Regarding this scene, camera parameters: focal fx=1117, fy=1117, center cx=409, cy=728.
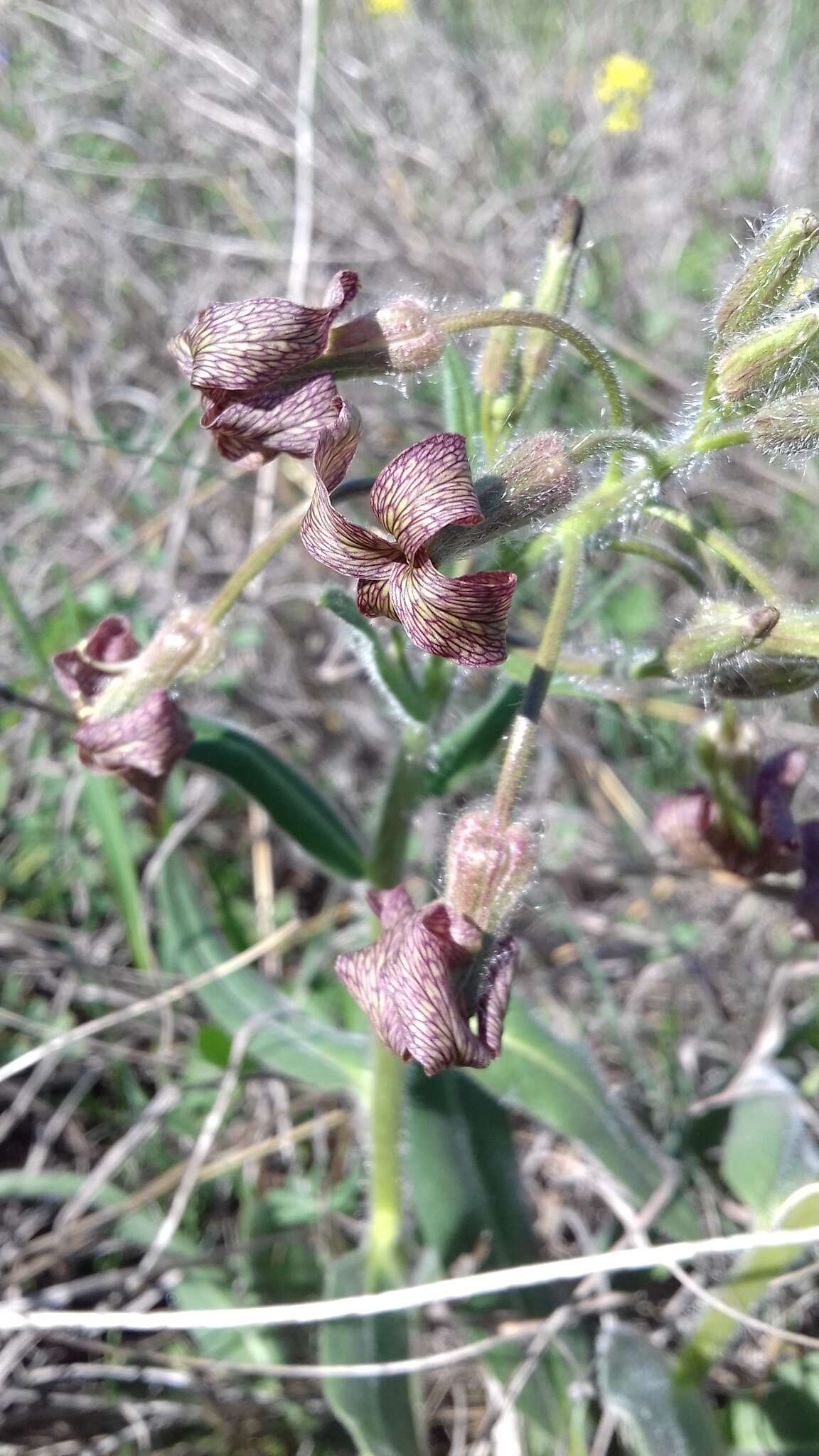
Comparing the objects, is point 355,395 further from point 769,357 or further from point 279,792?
point 769,357

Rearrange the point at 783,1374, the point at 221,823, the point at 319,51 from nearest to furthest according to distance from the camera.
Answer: the point at 783,1374 < the point at 221,823 < the point at 319,51

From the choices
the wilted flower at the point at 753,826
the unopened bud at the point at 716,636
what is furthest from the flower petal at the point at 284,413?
the wilted flower at the point at 753,826

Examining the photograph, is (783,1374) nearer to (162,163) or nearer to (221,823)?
(221,823)

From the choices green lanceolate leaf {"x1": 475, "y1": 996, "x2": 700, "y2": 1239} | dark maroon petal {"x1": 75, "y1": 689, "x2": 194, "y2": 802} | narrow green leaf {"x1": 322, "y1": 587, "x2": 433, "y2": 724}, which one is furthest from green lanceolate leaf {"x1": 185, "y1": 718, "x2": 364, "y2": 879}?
green lanceolate leaf {"x1": 475, "y1": 996, "x2": 700, "y2": 1239}

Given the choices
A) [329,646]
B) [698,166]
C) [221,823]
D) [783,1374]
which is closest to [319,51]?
[698,166]

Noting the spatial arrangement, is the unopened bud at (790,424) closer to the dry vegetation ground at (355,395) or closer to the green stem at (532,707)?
the green stem at (532,707)

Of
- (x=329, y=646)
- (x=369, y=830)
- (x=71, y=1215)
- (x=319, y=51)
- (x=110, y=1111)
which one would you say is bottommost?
(x=71, y=1215)

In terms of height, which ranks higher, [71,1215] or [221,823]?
[221,823]
